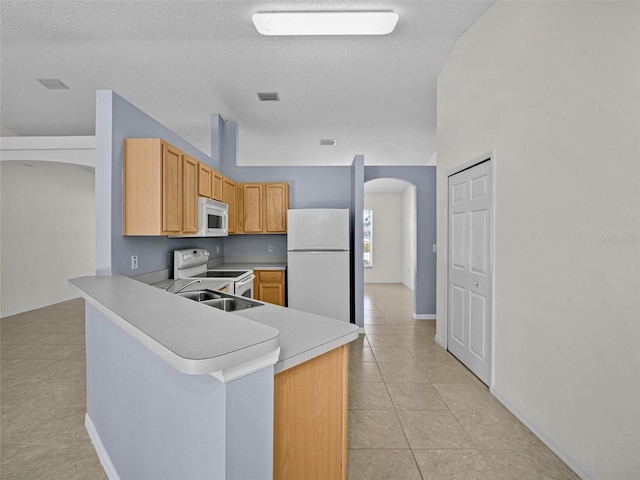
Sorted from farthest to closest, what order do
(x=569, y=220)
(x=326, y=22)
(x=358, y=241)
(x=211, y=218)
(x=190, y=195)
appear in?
(x=358, y=241), (x=211, y=218), (x=190, y=195), (x=326, y=22), (x=569, y=220)

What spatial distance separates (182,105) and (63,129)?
7.33 ft

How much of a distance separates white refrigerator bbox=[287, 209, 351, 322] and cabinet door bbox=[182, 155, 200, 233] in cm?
147

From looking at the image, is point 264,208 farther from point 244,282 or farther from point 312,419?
point 312,419

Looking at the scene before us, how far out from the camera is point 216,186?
348 cm

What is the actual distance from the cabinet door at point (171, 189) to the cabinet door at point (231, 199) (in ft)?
4.35

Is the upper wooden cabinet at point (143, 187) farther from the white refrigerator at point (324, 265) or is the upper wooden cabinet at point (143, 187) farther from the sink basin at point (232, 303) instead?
the white refrigerator at point (324, 265)

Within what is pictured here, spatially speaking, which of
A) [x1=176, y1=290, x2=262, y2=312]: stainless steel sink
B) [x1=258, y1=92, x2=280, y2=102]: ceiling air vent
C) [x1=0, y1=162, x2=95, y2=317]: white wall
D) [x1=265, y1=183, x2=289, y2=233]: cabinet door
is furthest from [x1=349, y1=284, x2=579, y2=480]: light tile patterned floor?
[x1=0, y1=162, x2=95, y2=317]: white wall

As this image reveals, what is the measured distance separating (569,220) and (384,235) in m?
6.62

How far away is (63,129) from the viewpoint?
4.64 meters

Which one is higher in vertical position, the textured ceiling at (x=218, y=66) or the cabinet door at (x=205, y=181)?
the textured ceiling at (x=218, y=66)

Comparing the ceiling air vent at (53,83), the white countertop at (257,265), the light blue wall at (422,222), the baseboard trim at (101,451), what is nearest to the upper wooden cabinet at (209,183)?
the white countertop at (257,265)

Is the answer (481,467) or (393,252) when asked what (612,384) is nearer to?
(481,467)

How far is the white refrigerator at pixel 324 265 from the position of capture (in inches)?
156

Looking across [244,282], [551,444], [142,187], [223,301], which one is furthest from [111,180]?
[551,444]
